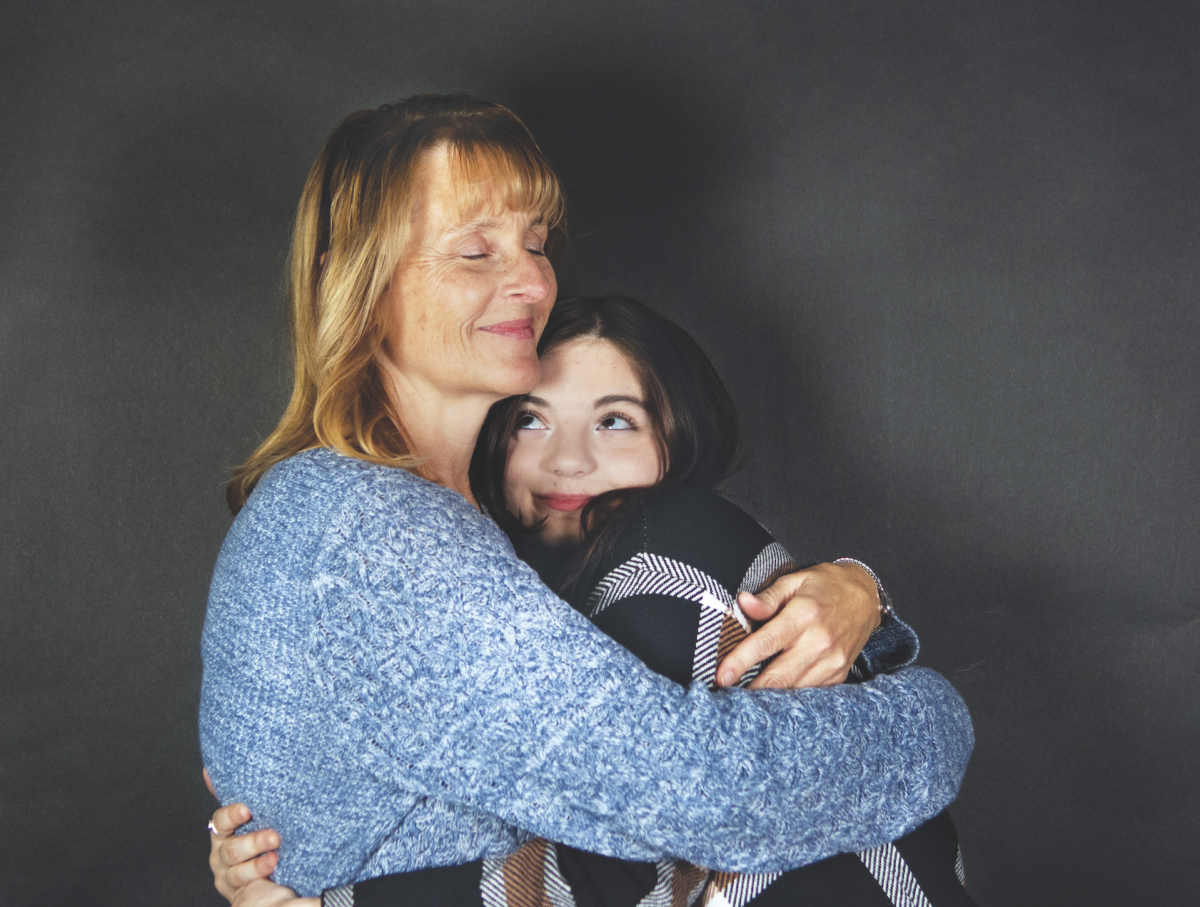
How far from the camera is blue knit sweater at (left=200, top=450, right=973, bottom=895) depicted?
1.07 meters

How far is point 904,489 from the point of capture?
246 cm

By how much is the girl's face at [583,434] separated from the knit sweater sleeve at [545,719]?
0.75 m

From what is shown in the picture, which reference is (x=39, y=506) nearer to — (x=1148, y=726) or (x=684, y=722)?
(x=684, y=722)

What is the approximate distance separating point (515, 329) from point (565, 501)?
44cm

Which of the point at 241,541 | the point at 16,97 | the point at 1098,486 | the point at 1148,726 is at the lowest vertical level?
the point at 1148,726

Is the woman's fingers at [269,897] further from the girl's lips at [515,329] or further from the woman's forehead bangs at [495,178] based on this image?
the woman's forehead bangs at [495,178]

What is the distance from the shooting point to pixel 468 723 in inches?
42.9

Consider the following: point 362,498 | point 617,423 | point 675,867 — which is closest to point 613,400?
point 617,423

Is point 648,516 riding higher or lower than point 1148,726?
higher

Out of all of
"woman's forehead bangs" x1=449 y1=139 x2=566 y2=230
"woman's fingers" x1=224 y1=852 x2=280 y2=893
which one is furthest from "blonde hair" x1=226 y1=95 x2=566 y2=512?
"woman's fingers" x1=224 y1=852 x2=280 y2=893

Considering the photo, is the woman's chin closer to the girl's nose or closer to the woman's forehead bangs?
the girl's nose

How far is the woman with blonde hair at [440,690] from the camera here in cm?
107

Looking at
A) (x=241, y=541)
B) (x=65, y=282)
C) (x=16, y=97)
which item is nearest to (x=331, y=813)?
(x=241, y=541)

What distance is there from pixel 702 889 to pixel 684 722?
379mm
